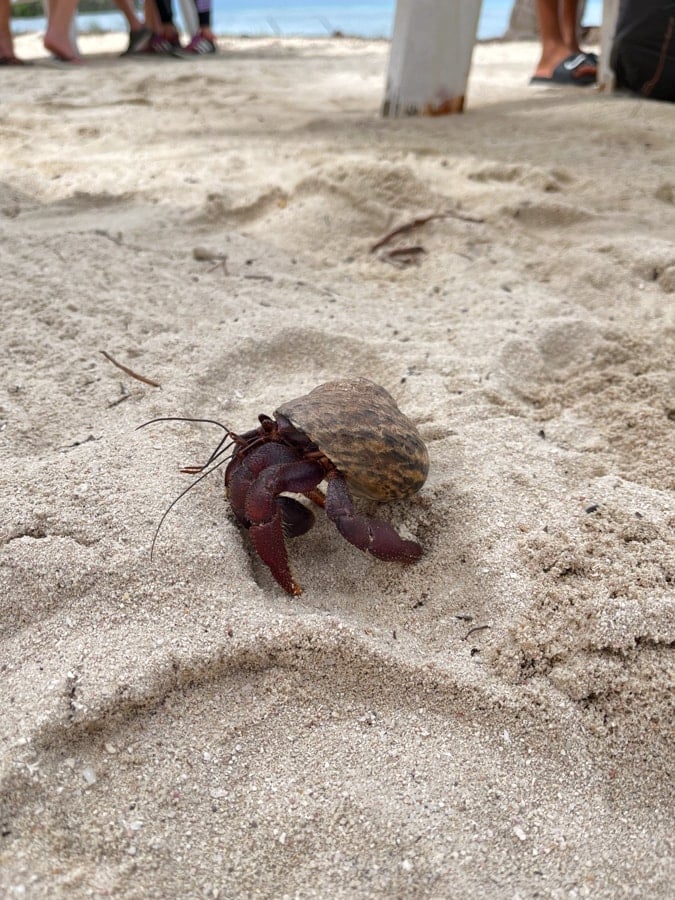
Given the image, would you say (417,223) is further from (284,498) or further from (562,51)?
(562,51)

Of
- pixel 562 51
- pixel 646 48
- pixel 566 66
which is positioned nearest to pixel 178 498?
pixel 646 48

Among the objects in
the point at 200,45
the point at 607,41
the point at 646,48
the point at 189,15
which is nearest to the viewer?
the point at 646,48

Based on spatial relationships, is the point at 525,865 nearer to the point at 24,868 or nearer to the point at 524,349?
the point at 24,868

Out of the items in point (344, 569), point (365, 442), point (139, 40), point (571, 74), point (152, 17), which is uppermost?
point (571, 74)

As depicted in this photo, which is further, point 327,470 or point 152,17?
point 152,17

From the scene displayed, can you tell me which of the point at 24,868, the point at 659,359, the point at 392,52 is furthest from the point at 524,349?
the point at 392,52

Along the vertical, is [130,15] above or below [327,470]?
above
